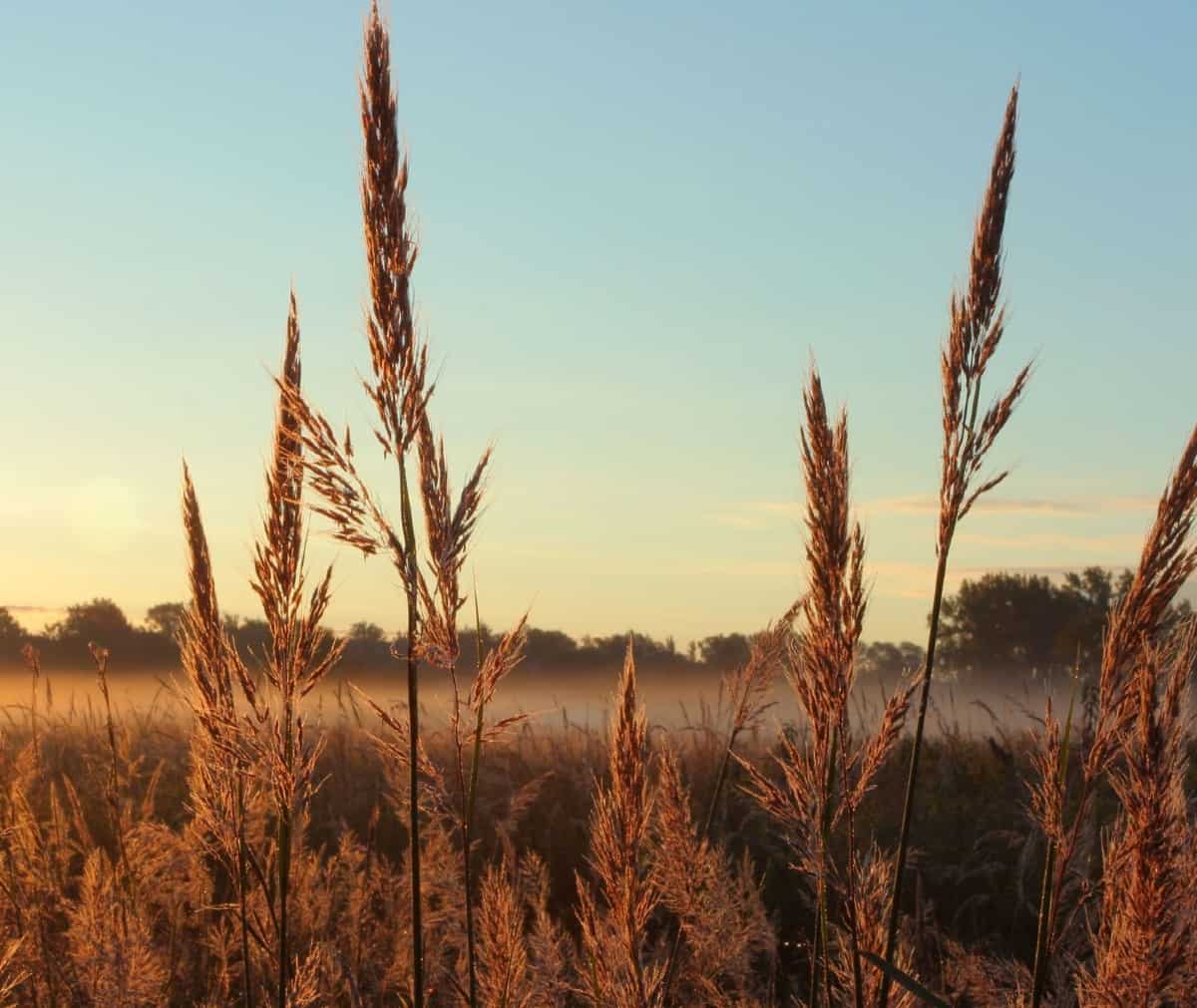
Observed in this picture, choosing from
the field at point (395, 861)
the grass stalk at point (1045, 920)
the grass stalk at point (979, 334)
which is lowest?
the field at point (395, 861)

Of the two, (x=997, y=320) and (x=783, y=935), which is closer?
(x=997, y=320)

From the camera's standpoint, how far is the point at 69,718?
1128cm

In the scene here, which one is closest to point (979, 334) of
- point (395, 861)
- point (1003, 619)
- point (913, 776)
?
point (913, 776)

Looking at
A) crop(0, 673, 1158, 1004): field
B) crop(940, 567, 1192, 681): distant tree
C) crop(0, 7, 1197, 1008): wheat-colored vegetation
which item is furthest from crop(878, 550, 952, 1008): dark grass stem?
crop(940, 567, 1192, 681): distant tree

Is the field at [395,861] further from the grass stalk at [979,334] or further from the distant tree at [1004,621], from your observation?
the distant tree at [1004,621]

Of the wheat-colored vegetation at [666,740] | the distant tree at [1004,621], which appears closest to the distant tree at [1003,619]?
the distant tree at [1004,621]

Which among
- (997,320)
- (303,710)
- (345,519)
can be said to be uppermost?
(997,320)

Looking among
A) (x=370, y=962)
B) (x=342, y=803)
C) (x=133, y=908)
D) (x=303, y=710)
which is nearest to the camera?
(x=303, y=710)

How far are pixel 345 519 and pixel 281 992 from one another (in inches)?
41.1

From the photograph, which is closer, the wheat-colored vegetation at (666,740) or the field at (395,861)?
the wheat-colored vegetation at (666,740)

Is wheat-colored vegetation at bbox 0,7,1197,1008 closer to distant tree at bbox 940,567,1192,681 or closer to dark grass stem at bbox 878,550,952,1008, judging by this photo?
dark grass stem at bbox 878,550,952,1008

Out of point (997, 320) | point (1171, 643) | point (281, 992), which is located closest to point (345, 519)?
point (281, 992)

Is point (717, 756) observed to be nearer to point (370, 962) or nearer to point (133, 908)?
point (370, 962)

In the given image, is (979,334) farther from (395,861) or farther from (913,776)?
(395,861)
